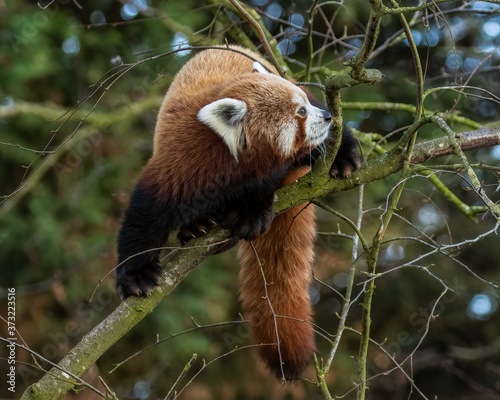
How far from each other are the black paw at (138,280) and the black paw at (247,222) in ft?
1.68

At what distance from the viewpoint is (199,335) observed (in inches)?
272

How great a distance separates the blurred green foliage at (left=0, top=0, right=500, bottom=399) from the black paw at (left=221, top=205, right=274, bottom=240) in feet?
6.50

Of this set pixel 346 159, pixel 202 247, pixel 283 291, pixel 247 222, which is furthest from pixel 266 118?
pixel 283 291

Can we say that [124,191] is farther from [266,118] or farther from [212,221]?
[266,118]

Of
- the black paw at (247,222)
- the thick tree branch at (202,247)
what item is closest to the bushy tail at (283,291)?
the black paw at (247,222)

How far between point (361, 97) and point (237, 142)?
3.91m

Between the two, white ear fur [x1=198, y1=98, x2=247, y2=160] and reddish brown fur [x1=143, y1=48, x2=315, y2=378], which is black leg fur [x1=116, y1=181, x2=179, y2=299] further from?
white ear fur [x1=198, y1=98, x2=247, y2=160]

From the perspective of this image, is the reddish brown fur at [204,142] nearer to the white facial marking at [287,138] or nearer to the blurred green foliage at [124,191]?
the white facial marking at [287,138]

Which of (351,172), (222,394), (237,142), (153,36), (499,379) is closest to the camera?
(351,172)

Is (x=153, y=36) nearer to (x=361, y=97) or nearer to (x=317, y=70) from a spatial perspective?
(x=361, y=97)

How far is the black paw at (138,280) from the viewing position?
10.6 feet

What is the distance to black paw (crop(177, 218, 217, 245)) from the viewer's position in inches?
148

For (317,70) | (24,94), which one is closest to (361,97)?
(317,70)

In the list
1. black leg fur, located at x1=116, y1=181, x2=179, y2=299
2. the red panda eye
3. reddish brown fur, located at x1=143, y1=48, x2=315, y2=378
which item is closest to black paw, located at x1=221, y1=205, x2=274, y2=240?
reddish brown fur, located at x1=143, y1=48, x2=315, y2=378
